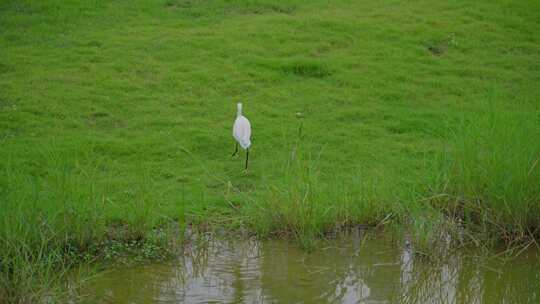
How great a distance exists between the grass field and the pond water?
0.27 m

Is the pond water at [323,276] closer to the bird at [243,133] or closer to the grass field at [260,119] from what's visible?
the grass field at [260,119]

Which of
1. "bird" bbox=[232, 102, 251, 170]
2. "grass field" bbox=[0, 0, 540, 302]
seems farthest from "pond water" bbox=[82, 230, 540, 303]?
"bird" bbox=[232, 102, 251, 170]

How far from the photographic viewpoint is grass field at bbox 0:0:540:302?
655 centimetres

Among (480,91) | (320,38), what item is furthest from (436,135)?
(320,38)

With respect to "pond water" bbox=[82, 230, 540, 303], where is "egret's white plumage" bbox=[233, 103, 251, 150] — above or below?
above

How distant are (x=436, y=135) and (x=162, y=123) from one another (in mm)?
3439

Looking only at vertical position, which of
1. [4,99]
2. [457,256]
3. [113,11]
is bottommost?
[457,256]

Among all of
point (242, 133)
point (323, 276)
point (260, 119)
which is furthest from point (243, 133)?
point (323, 276)

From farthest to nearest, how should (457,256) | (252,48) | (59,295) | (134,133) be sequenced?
1. (252,48)
2. (134,133)
3. (457,256)
4. (59,295)

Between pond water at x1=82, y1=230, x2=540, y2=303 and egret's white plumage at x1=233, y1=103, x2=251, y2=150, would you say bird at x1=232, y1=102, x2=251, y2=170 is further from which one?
pond water at x1=82, y1=230, x2=540, y2=303

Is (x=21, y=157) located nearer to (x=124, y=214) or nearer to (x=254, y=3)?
(x=124, y=214)

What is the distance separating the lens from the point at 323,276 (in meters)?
6.17

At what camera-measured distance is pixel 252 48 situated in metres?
11.7

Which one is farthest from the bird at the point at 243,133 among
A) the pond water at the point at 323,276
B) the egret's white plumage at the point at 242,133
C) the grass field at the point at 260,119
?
the pond water at the point at 323,276
